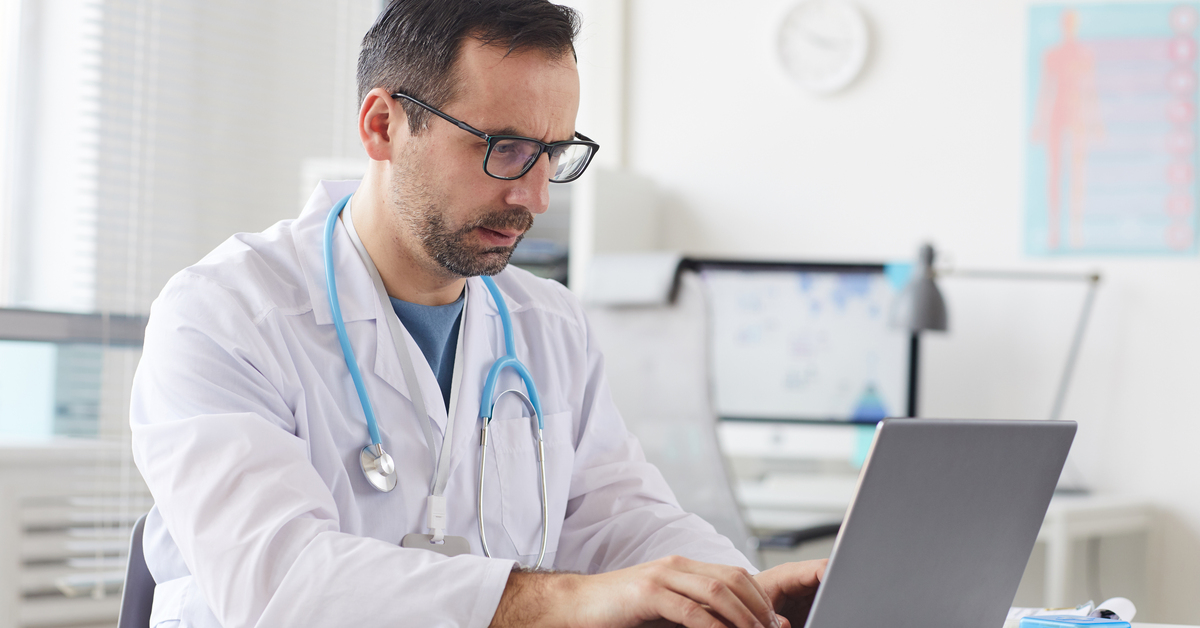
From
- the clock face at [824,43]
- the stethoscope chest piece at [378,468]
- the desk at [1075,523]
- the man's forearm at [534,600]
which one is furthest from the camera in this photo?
the clock face at [824,43]

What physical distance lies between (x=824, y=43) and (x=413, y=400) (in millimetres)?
2162

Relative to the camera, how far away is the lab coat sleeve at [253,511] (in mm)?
883

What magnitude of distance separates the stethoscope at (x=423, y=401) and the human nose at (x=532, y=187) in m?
0.17

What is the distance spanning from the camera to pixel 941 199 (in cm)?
288

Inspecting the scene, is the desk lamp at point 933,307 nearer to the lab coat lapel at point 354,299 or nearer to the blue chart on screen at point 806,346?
the blue chart on screen at point 806,346

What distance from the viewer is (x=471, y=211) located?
3.86ft

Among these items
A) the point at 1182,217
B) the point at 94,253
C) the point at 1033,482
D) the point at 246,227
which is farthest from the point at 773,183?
the point at 1033,482

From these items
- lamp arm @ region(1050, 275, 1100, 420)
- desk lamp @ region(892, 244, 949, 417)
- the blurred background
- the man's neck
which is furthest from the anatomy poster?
the man's neck

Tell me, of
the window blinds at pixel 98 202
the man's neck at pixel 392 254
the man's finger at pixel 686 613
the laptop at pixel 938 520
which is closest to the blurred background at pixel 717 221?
the window blinds at pixel 98 202

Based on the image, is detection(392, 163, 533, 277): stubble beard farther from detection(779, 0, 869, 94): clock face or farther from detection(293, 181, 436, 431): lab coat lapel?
detection(779, 0, 869, 94): clock face

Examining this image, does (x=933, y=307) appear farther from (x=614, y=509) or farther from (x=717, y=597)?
(x=717, y=597)

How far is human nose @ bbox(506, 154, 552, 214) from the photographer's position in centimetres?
118

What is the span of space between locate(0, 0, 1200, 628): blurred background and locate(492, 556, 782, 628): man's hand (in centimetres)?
123

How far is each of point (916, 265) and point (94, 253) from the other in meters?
1.80
